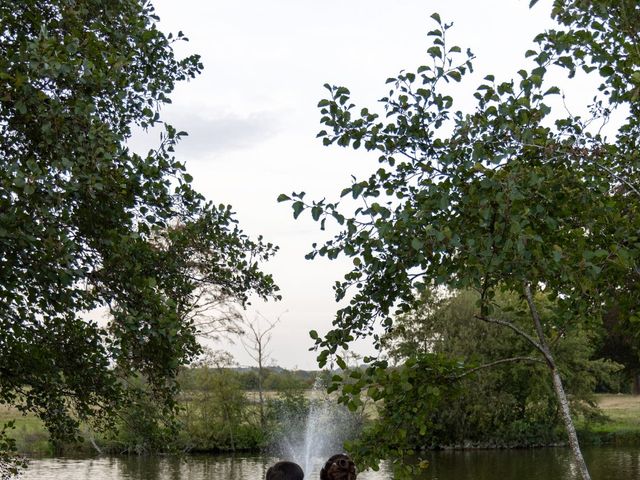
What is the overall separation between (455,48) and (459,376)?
269 centimetres

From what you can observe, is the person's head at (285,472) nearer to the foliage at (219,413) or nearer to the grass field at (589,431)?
the grass field at (589,431)

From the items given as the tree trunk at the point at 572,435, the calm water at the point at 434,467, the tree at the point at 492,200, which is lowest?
the calm water at the point at 434,467

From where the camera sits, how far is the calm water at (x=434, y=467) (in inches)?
1238

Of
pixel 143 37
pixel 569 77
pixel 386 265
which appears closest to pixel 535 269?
pixel 386 265

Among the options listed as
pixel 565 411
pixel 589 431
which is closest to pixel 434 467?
pixel 589 431

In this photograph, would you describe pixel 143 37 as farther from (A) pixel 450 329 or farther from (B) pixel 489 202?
(A) pixel 450 329

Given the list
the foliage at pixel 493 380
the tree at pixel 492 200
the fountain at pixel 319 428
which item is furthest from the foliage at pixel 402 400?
the foliage at pixel 493 380

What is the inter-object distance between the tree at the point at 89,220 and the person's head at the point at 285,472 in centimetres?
309

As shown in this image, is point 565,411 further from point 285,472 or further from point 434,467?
point 434,467

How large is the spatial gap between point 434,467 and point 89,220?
100ft

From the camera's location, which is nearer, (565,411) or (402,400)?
(402,400)

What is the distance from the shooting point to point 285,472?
3871 mm

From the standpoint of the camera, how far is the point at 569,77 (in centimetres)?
668

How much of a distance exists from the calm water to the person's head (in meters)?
28.2
